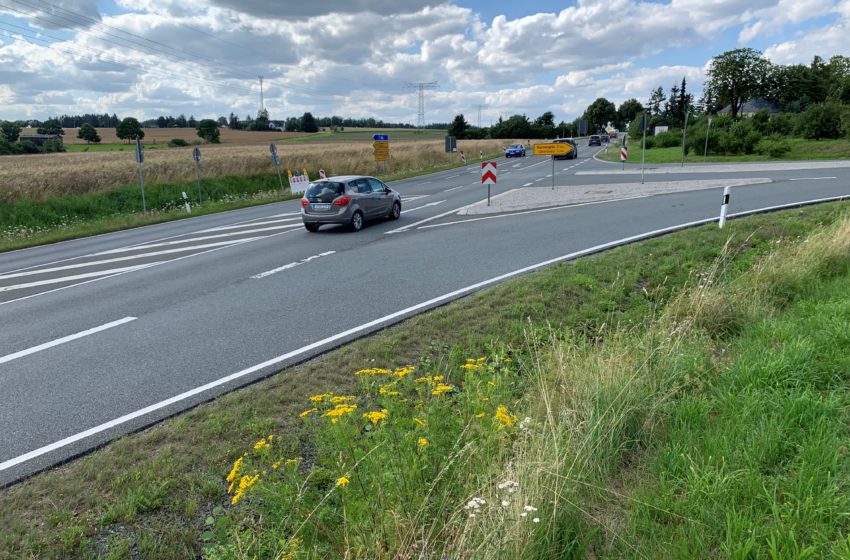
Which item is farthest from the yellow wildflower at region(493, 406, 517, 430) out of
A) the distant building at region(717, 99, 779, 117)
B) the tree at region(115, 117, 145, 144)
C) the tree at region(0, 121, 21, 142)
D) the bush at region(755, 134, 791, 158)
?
the distant building at region(717, 99, 779, 117)

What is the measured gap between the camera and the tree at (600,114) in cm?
14225

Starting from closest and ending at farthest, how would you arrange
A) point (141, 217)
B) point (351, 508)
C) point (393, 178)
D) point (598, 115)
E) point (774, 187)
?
1. point (351, 508)
2. point (774, 187)
3. point (141, 217)
4. point (393, 178)
5. point (598, 115)

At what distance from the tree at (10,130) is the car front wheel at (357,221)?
7357 cm

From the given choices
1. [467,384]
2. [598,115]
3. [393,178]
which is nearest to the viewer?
[467,384]

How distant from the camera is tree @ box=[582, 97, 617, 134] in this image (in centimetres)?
14225

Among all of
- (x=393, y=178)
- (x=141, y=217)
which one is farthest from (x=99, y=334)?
(x=393, y=178)

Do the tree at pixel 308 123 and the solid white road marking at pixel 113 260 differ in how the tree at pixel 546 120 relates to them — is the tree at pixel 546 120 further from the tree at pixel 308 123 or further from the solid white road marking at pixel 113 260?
the solid white road marking at pixel 113 260

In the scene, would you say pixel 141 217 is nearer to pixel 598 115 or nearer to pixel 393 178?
pixel 393 178

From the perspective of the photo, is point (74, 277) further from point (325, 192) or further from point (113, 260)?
point (325, 192)

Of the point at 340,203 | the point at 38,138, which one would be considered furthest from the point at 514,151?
the point at 38,138

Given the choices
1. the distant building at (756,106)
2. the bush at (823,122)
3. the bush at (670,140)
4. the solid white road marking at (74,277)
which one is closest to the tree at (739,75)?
the distant building at (756,106)

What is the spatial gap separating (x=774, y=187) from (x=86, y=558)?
21584 millimetres

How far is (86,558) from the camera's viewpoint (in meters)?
3.15

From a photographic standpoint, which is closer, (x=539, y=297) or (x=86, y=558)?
(x=86, y=558)
